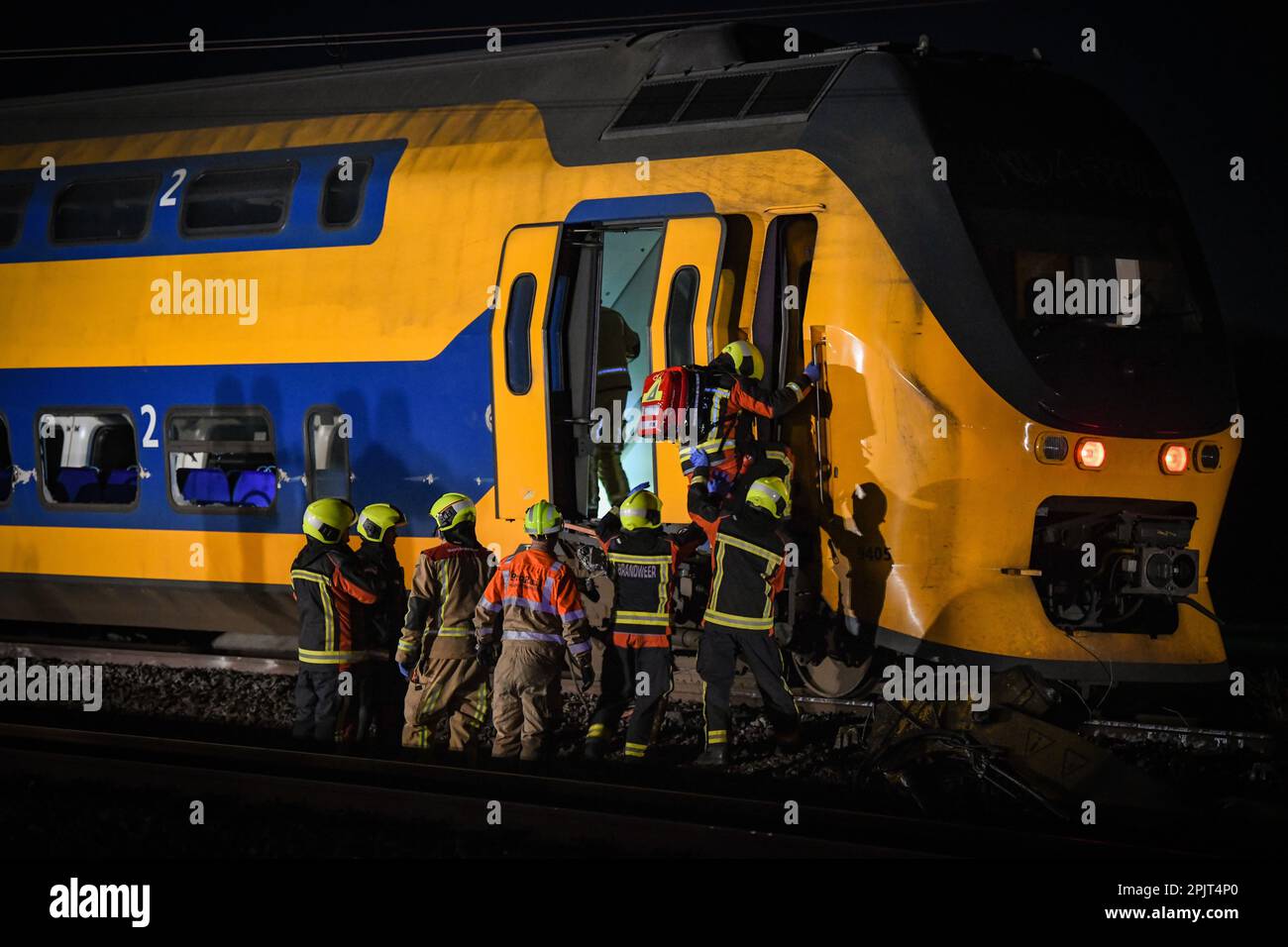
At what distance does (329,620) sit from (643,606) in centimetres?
183

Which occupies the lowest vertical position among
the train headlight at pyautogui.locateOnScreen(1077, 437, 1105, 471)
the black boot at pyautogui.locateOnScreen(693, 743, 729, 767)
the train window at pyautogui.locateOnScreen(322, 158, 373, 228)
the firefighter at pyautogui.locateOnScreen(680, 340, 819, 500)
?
the black boot at pyautogui.locateOnScreen(693, 743, 729, 767)

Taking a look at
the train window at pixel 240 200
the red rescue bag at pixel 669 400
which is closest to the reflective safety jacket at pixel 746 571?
the red rescue bag at pixel 669 400

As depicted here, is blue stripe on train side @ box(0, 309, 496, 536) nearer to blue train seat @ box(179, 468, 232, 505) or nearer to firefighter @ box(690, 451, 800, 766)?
blue train seat @ box(179, 468, 232, 505)

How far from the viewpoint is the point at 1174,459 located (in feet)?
26.7

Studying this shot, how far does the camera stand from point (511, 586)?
8.52 m

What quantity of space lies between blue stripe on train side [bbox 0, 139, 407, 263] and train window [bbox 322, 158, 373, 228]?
4 centimetres

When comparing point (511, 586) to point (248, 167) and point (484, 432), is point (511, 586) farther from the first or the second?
point (248, 167)

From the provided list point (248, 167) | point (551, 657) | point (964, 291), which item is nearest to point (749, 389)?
point (964, 291)

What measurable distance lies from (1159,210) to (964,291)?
155 centimetres

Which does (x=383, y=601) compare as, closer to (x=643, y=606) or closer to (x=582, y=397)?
(x=643, y=606)

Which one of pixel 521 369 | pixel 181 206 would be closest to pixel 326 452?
pixel 521 369

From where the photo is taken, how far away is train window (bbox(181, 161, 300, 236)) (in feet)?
33.8

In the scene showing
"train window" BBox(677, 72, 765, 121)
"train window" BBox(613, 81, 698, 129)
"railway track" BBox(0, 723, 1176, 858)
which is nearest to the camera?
"railway track" BBox(0, 723, 1176, 858)

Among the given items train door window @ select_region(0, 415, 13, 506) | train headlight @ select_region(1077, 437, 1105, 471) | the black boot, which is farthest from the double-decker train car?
the black boot
